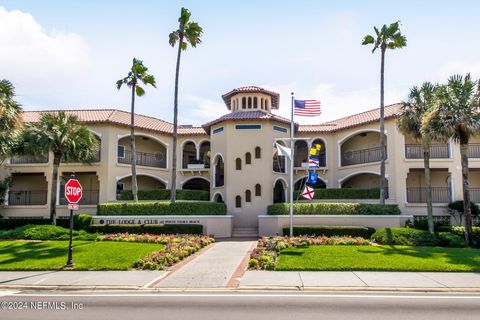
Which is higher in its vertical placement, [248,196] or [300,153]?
[300,153]

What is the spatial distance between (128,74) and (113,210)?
1044 centimetres

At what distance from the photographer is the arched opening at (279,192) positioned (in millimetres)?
32269

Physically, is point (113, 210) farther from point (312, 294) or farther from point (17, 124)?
point (312, 294)

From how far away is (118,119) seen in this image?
107ft

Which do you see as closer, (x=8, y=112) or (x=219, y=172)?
(x=8, y=112)

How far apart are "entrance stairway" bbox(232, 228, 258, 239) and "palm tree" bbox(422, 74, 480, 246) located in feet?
44.5

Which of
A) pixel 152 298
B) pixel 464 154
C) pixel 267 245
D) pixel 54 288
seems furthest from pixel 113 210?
pixel 464 154

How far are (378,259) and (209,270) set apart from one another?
23.0 feet

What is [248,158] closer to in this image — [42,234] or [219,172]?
[219,172]

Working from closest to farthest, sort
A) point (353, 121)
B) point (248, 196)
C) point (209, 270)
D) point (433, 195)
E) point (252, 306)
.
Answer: point (252, 306) → point (209, 270) → point (433, 195) → point (248, 196) → point (353, 121)

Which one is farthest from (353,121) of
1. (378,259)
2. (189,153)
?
(378,259)

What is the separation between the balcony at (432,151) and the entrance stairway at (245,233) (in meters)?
13.3

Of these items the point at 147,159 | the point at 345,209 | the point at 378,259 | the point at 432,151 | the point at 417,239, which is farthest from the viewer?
the point at 147,159

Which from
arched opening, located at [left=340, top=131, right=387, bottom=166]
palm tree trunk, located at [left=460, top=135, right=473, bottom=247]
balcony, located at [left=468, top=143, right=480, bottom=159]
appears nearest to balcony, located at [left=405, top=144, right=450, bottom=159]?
balcony, located at [left=468, top=143, right=480, bottom=159]
